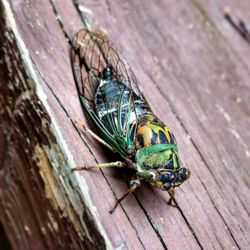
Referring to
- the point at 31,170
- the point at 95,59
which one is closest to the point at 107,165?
the point at 31,170

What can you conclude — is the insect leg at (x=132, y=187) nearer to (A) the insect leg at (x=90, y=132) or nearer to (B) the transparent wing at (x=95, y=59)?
(A) the insect leg at (x=90, y=132)

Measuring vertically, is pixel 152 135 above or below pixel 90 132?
below

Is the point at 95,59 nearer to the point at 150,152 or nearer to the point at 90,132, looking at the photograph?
the point at 90,132

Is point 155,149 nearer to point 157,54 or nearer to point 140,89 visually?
point 140,89

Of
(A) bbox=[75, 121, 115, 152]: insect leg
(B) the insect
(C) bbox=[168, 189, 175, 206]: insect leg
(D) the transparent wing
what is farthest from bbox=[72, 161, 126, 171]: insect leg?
(D) the transparent wing

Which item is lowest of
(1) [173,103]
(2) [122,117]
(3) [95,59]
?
(1) [173,103]

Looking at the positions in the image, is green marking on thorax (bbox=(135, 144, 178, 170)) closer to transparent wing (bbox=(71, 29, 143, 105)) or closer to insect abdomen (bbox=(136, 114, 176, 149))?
insect abdomen (bbox=(136, 114, 176, 149))
